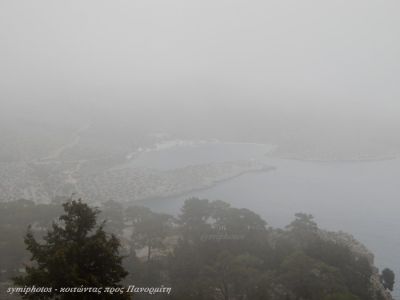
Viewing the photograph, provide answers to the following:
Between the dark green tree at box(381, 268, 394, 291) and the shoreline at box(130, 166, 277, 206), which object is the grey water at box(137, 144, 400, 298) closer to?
the shoreline at box(130, 166, 277, 206)

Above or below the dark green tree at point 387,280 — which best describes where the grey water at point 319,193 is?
above

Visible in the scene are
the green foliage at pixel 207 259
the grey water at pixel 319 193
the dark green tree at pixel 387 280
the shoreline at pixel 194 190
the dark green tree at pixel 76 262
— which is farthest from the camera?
the shoreline at pixel 194 190

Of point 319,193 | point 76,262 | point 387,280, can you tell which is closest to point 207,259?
point 76,262

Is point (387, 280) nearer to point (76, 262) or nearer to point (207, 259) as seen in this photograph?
point (207, 259)

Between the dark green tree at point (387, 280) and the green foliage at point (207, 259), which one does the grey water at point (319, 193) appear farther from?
the green foliage at point (207, 259)

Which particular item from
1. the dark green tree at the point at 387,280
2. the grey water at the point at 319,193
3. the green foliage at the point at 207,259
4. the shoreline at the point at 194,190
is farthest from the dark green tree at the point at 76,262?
the shoreline at the point at 194,190

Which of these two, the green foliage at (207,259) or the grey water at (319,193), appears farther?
the grey water at (319,193)
